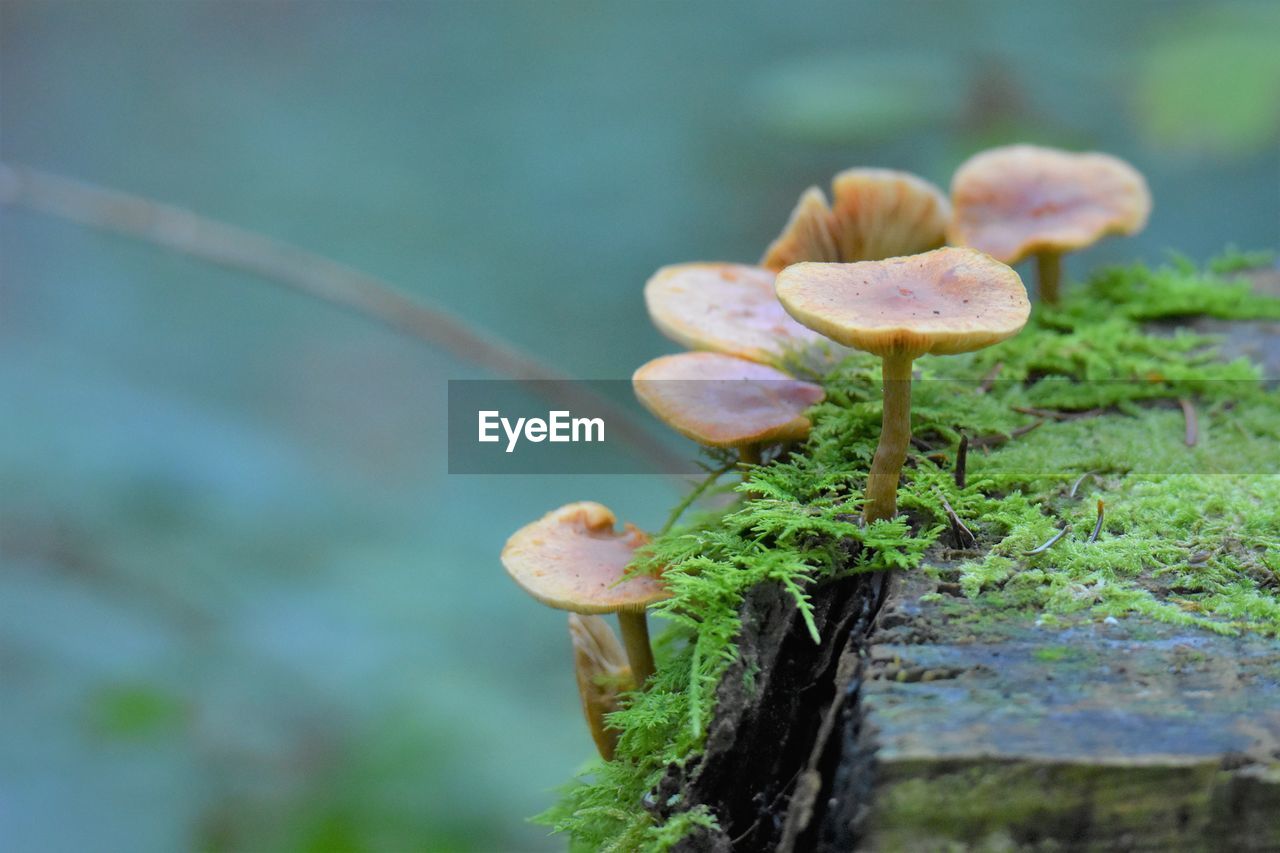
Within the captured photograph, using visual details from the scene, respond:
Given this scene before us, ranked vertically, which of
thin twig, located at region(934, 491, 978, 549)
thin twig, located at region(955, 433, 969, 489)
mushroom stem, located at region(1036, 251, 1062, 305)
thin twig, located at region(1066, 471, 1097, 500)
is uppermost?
mushroom stem, located at region(1036, 251, 1062, 305)

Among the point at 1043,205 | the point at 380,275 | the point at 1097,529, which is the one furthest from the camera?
the point at 380,275

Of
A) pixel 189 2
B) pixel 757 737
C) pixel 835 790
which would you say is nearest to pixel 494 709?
pixel 757 737

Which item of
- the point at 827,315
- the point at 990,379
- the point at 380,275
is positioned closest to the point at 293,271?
the point at 990,379

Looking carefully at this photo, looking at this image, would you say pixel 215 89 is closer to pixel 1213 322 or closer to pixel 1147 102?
pixel 1147 102

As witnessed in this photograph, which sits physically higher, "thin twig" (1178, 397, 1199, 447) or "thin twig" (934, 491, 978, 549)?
"thin twig" (1178, 397, 1199, 447)

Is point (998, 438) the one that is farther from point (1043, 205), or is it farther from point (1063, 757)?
point (1063, 757)

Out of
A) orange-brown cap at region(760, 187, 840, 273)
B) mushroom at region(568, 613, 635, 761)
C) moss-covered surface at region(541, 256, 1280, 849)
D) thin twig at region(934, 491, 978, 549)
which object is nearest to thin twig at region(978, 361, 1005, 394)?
moss-covered surface at region(541, 256, 1280, 849)

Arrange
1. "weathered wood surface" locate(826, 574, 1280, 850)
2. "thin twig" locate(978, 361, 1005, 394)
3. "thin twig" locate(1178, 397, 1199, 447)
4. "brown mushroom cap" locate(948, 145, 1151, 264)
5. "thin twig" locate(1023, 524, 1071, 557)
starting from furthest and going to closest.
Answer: "brown mushroom cap" locate(948, 145, 1151, 264) → "thin twig" locate(978, 361, 1005, 394) → "thin twig" locate(1178, 397, 1199, 447) → "thin twig" locate(1023, 524, 1071, 557) → "weathered wood surface" locate(826, 574, 1280, 850)

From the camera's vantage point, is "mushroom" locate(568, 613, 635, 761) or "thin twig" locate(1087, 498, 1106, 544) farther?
"mushroom" locate(568, 613, 635, 761)

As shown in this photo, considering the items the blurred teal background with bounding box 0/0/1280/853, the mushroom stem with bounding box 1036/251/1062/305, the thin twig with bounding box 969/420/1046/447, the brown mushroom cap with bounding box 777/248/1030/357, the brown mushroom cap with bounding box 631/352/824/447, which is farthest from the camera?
the blurred teal background with bounding box 0/0/1280/853

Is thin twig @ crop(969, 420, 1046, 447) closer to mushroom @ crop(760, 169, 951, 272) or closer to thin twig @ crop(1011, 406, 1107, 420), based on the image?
thin twig @ crop(1011, 406, 1107, 420)
